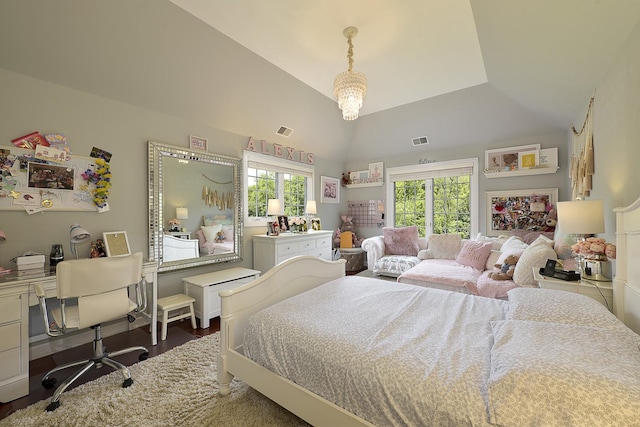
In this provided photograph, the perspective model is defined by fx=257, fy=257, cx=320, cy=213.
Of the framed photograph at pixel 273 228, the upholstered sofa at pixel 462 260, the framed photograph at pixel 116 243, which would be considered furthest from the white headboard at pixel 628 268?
the framed photograph at pixel 116 243

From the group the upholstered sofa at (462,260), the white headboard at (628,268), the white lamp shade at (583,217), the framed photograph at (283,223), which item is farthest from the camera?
the framed photograph at (283,223)

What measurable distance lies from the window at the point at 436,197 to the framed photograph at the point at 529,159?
0.62 meters

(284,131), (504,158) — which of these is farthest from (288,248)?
→ (504,158)

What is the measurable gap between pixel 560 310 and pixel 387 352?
3.37 feet

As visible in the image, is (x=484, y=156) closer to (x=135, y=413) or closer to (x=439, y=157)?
(x=439, y=157)

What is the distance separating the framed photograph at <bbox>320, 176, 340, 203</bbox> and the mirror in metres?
1.95

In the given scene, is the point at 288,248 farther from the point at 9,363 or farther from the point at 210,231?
the point at 9,363

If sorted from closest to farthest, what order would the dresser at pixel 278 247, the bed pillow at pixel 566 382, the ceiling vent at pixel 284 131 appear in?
the bed pillow at pixel 566 382 < the dresser at pixel 278 247 < the ceiling vent at pixel 284 131

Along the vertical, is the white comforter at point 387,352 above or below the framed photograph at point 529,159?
below

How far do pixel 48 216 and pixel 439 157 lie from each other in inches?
208

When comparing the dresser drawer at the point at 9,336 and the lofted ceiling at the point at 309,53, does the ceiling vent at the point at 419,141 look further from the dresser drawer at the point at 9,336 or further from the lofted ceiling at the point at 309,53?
the dresser drawer at the point at 9,336

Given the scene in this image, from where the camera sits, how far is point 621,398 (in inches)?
31.5

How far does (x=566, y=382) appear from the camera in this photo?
0.86 metres

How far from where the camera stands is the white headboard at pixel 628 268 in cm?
146
